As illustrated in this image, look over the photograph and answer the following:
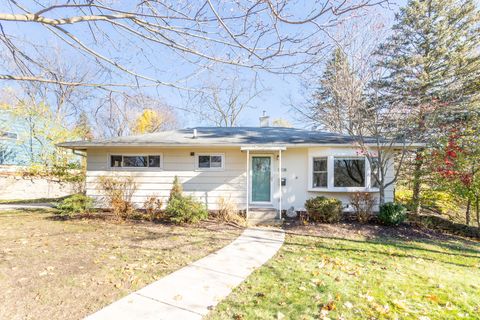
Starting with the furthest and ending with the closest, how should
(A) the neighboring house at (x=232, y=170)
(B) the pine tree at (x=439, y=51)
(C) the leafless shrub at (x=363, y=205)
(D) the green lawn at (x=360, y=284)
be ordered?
(B) the pine tree at (x=439, y=51) → (A) the neighboring house at (x=232, y=170) → (C) the leafless shrub at (x=363, y=205) → (D) the green lawn at (x=360, y=284)

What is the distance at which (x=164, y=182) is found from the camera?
9336mm

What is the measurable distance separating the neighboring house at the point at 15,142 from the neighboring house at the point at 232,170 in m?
7.34

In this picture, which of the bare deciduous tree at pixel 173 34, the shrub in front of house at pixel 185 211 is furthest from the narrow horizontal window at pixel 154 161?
the bare deciduous tree at pixel 173 34

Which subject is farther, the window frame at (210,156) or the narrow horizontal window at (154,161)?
the narrow horizontal window at (154,161)

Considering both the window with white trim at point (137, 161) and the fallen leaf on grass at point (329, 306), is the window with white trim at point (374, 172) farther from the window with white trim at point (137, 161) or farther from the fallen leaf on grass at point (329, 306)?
the window with white trim at point (137, 161)

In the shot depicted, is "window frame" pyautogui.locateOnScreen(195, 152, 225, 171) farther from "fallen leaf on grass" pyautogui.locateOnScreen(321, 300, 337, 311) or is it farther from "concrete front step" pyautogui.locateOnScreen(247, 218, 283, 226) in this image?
"fallen leaf on grass" pyautogui.locateOnScreen(321, 300, 337, 311)

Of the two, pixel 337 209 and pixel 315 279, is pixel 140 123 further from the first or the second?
pixel 315 279

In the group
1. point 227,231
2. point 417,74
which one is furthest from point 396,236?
point 417,74

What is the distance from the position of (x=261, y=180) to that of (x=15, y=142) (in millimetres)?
14180

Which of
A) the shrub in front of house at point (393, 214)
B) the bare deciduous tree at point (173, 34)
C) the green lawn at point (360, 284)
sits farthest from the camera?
the shrub in front of house at point (393, 214)

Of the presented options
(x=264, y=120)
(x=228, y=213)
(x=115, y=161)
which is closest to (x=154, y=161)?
(x=115, y=161)

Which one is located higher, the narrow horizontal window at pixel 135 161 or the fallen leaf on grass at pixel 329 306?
the narrow horizontal window at pixel 135 161

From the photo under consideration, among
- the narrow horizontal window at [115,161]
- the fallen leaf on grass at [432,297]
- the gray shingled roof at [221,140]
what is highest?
the gray shingled roof at [221,140]

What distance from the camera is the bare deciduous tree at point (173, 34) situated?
312 cm
